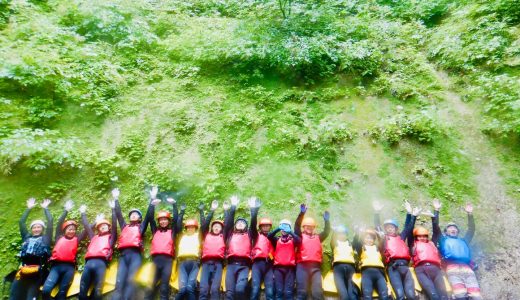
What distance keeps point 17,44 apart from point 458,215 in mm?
12341

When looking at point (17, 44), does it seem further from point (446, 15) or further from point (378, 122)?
point (446, 15)

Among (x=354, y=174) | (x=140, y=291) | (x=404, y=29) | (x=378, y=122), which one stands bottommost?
(x=140, y=291)

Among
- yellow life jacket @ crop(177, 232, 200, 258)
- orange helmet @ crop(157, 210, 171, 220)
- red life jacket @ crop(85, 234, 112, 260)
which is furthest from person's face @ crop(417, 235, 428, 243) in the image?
red life jacket @ crop(85, 234, 112, 260)

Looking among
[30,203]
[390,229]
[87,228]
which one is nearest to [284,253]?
[390,229]

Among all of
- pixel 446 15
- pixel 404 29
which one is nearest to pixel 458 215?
pixel 404 29

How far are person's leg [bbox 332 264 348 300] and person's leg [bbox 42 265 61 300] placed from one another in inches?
207

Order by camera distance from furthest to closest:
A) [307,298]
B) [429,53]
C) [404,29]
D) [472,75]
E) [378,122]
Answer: [404,29] → [429,53] → [472,75] → [378,122] → [307,298]

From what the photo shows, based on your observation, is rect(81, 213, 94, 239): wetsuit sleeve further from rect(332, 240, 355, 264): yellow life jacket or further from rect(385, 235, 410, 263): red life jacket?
rect(385, 235, 410, 263): red life jacket

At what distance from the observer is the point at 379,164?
28.0ft

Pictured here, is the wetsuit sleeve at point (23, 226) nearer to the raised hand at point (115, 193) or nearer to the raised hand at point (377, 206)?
the raised hand at point (115, 193)

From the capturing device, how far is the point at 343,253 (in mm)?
6617

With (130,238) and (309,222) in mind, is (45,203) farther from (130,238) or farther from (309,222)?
(309,222)

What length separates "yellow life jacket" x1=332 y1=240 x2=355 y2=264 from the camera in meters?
6.55

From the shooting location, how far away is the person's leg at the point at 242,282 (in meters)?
6.30
